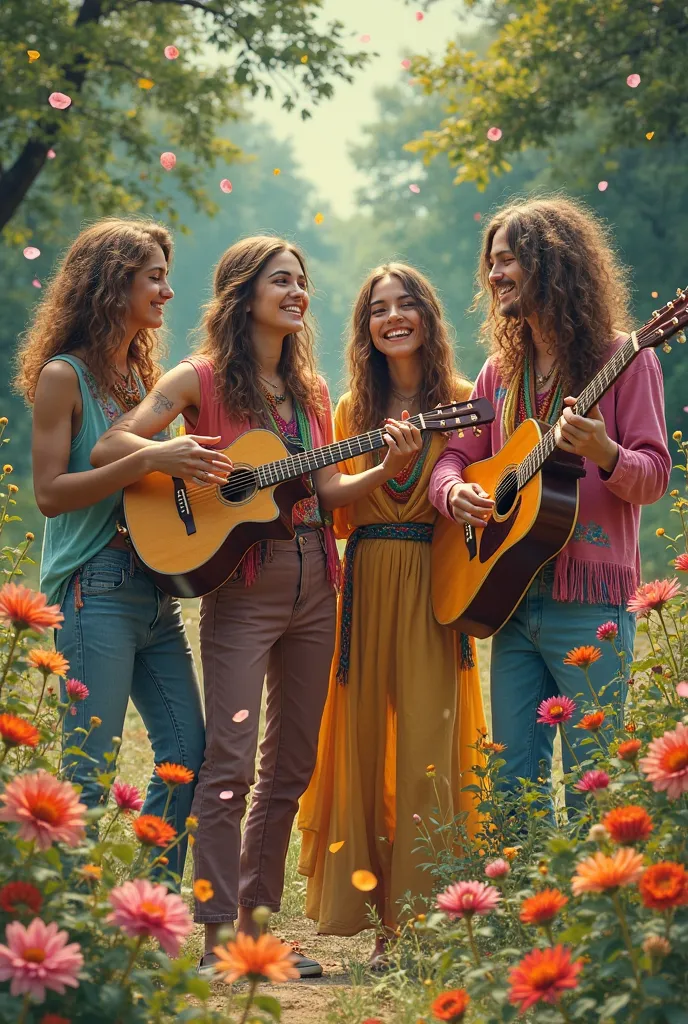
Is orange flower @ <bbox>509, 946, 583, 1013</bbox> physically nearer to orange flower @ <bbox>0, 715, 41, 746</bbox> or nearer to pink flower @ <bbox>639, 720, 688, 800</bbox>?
pink flower @ <bbox>639, 720, 688, 800</bbox>

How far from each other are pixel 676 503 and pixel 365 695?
122 centimetres

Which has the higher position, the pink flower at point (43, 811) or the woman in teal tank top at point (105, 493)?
the woman in teal tank top at point (105, 493)

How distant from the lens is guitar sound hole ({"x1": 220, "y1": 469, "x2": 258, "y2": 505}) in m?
3.64

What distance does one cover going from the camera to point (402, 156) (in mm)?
42812

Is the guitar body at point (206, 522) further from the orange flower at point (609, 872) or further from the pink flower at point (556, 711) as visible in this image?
the orange flower at point (609, 872)

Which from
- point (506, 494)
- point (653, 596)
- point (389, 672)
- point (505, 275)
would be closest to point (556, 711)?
point (653, 596)

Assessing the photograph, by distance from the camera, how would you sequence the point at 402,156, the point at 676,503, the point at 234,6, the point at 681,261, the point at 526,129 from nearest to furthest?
the point at 676,503 < the point at 234,6 < the point at 526,129 < the point at 681,261 < the point at 402,156

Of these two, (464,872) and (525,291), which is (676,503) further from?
(464,872)

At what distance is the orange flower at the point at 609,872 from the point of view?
1.73 metres

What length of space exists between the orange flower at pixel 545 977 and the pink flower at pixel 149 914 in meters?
0.50

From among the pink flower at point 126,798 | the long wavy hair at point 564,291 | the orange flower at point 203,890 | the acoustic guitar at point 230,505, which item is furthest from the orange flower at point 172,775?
the long wavy hair at point 564,291

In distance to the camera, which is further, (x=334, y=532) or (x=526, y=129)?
(x=526, y=129)

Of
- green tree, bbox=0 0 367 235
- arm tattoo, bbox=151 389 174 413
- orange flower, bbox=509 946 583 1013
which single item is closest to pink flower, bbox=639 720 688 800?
orange flower, bbox=509 946 583 1013

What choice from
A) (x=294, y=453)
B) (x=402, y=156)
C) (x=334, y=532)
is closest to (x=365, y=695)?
(x=334, y=532)
